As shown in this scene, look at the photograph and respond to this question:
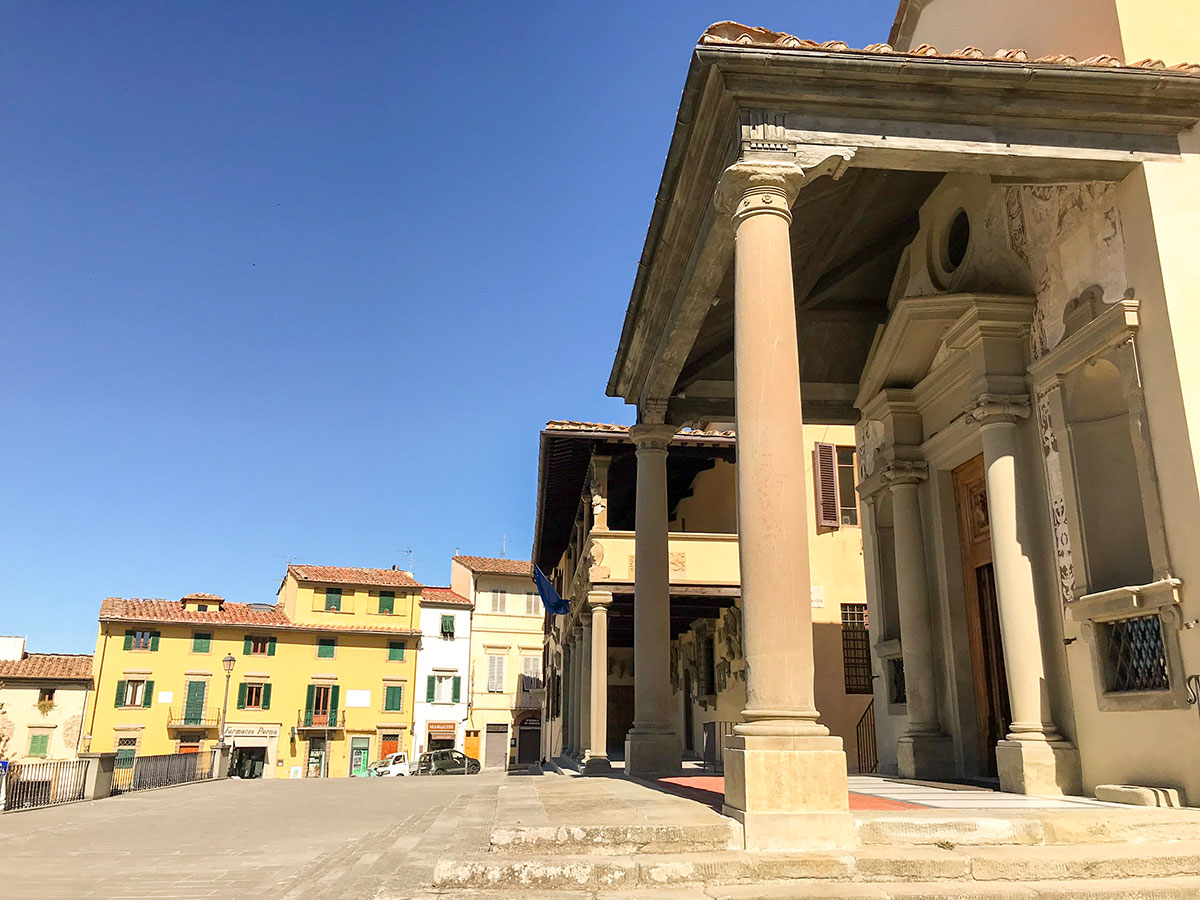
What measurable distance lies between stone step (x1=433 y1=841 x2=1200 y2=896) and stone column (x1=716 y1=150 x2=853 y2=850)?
31 cm

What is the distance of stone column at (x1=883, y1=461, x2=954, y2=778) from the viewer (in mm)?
9516

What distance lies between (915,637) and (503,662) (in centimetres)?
4008

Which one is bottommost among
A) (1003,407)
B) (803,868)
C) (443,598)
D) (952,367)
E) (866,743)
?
(803,868)

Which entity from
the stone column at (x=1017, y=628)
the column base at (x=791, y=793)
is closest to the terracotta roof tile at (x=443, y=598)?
the stone column at (x=1017, y=628)

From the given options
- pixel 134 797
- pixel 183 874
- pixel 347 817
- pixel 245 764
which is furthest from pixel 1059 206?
pixel 245 764

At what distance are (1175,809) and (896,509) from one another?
16.6ft

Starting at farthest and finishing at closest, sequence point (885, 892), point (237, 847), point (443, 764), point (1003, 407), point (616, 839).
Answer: point (443, 764) → point (237, 847) → point (1003, 407) → point (616, 839) → point (885, 892)

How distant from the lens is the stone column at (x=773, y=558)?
518 centimetres

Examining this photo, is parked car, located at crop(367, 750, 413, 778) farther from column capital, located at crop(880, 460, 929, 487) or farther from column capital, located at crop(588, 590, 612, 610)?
column capital, located at crop(880, 460, 929, 487)

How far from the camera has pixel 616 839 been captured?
16.4 feet

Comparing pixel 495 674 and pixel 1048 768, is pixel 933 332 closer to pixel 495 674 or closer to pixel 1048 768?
pixel 1048 768

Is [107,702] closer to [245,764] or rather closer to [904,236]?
[245,764]

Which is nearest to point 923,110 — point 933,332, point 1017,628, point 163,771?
point 933,332

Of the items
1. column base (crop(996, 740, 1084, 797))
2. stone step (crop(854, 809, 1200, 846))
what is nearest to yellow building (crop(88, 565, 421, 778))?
column base (crop(996, 740, 1084, 797))
